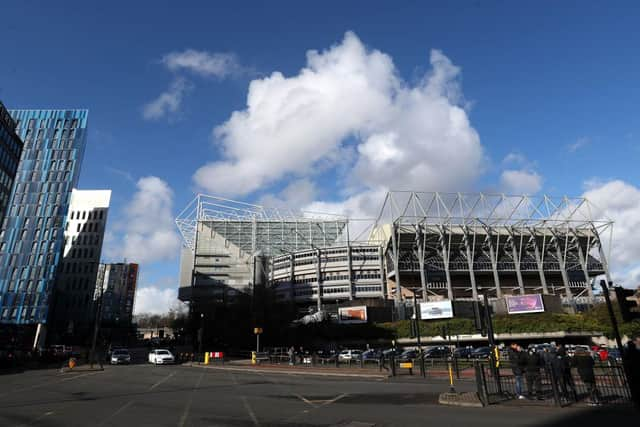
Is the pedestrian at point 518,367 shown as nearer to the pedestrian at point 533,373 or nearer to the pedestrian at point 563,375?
the pedestrian at point 533,373

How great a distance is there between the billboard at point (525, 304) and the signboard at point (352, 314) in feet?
86.0

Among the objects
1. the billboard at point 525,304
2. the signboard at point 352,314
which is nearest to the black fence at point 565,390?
the signboard at point 352,314

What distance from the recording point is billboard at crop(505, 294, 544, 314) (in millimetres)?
70062

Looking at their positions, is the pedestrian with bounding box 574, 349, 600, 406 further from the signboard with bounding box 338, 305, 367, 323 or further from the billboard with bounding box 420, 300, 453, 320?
the signboard with bounding box 338, 305, 367, 323

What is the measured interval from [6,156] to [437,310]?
81.6 meters

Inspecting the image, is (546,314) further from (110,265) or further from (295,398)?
(110,265)

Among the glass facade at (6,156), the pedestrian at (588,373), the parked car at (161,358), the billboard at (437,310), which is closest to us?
the pedestrian at (588,373)

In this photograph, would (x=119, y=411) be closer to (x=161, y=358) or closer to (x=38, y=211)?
(x=161, y=358)

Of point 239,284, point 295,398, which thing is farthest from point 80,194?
point 295,398

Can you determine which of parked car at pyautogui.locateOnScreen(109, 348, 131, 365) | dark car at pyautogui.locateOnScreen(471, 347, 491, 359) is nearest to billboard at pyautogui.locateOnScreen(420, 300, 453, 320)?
dark car at pyautogui.locateOnScreen(471, 347, 491, 359)

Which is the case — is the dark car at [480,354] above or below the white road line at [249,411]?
above

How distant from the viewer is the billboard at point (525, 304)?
230 ft

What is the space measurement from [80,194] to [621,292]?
145m

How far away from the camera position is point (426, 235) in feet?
313
